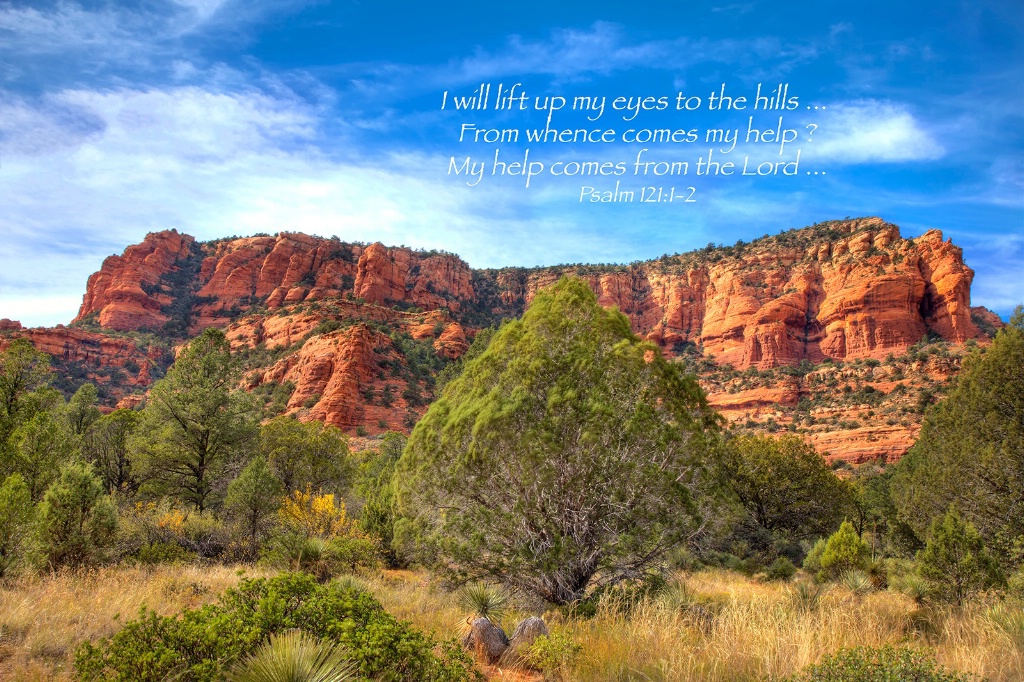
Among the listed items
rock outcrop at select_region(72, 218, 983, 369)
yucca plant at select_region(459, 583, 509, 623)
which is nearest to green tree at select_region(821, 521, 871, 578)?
yucca plant at select_region(459, 583, 509, 623)

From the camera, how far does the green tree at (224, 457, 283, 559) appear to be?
15.4 metres

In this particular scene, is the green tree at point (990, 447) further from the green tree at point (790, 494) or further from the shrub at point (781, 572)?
the green tree at point (790, 494)

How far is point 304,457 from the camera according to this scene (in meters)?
24.7

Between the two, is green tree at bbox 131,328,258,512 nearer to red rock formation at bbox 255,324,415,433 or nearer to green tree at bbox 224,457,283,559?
green tree at bbox 224,457,283,559

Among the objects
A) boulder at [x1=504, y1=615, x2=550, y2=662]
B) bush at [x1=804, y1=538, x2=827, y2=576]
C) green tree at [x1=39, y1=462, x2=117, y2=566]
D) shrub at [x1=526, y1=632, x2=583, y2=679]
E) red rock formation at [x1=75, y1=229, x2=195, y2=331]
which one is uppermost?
red rock formation at [x1=75, y1=229, x2=195, y2=331]

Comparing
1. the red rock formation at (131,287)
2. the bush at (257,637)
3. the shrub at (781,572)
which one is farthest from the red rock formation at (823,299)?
the red rock formation at (131,287)

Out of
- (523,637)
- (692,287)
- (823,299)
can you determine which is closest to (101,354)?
(523,637)

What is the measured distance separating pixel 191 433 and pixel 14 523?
34.4 feet

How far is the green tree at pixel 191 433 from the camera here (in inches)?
728

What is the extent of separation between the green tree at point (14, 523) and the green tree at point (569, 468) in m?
7.03

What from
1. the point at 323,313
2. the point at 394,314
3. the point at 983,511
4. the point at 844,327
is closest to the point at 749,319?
the point at 844,327

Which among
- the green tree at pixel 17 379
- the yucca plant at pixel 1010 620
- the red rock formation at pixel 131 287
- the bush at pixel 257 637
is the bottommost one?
the bush at pixel 257 637

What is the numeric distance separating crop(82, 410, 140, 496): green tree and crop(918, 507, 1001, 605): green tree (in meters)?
26.0

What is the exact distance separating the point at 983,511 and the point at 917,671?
1625cm
